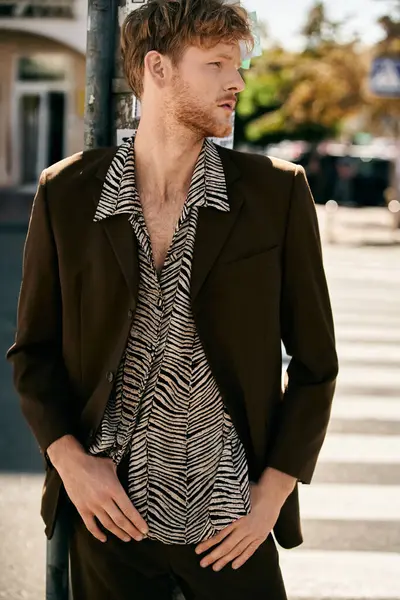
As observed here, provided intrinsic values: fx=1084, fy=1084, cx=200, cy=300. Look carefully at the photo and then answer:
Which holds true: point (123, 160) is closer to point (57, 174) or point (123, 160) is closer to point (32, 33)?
point (57, 174)

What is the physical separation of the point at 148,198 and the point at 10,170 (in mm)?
28351

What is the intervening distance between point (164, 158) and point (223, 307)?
341 millimetres

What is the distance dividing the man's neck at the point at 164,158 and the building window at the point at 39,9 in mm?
26680

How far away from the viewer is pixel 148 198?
226 centimetres

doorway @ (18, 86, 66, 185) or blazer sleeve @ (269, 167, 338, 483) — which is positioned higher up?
blazer sleeve @ (269, 167, 338, 483)

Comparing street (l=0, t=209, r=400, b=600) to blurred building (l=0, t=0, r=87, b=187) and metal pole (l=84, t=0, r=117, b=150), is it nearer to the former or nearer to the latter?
metal pole (l=84, t=0, r=117, b=150)

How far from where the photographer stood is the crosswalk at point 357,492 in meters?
4.67

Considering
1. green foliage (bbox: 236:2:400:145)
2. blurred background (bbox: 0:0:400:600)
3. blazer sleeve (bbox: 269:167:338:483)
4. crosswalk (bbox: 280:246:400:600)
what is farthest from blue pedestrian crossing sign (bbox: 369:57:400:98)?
blazer sleeve (bbox: 269:167:338:483)

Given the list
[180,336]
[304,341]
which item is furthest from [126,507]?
[304,341]

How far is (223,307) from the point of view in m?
2.14

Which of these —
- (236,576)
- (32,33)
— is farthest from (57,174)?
(32,33)

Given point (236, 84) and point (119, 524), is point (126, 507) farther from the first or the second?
point (236, 84)

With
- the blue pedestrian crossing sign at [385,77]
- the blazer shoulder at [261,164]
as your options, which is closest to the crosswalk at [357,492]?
the blazer shoulder at [261,164]

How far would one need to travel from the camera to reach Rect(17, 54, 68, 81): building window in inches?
1181
